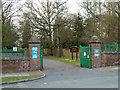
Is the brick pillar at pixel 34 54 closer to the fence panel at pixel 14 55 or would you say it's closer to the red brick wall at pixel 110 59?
the fence panel at pixel 14 55

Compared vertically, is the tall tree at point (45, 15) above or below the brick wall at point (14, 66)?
above

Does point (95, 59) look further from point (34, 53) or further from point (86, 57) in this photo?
point (34, 53)

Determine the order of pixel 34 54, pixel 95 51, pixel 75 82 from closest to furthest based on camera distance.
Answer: pixel 75 82 → pixel 34 54 → pixel 95 51

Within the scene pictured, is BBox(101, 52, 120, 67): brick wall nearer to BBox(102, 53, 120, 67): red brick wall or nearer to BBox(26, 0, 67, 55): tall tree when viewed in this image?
BBox(102, 53, 120, 67): red brick wall

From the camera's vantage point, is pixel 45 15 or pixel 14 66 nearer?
pixel 14 66

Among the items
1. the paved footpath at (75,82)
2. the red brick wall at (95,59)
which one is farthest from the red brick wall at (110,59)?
the paved footpath at (75,82)

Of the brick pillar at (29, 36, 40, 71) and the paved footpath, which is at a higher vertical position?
the brick pillar at (29, 36, 40, 71)

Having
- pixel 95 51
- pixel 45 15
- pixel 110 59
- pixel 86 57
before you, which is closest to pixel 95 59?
pixel 95 51

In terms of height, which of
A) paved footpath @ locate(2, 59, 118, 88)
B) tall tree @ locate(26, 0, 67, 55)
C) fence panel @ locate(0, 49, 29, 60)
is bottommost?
paved footpath @ locate(2, 59, 118, 88)

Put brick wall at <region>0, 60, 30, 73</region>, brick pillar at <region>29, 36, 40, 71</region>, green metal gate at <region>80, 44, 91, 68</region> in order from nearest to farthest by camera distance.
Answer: brick wall at <region>0, 60, 30, 73</region>
brick pillar at <region>29, 36, 40, 71</region>
green metal gate at <region>80, 44, 91, 68</region>

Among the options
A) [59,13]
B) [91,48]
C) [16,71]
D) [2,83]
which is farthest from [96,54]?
[59,13]

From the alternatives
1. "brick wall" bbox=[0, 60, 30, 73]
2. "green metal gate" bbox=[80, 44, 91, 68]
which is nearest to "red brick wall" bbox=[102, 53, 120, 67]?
"green metal gate" bbox=[80, 44, 91, 68]

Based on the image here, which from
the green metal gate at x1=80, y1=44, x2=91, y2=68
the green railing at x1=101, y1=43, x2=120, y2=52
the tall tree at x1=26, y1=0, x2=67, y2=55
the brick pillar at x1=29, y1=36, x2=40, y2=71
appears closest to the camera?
the brick pillar at x1=29, y1=36, x2=40, y2=71

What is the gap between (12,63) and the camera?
46.2 feet
